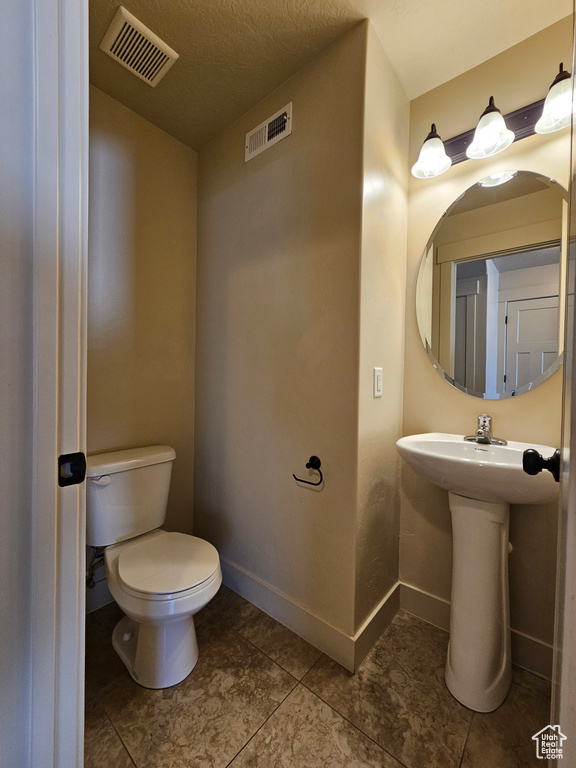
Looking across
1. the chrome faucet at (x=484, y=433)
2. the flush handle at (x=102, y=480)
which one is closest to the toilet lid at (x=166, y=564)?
the flush handle at (x=102, y=480)

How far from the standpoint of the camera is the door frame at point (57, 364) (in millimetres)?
506

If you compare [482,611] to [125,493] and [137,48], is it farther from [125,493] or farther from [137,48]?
[137,48]

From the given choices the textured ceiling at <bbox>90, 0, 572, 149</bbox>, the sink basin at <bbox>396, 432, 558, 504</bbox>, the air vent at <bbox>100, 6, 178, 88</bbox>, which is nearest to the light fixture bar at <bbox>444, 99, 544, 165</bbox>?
the textured ceiling at <bbox>90, 0, 572, 149</bbox>

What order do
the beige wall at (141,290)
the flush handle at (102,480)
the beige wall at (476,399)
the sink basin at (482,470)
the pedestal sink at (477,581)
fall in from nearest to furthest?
the sink basin at (482,470)
the pedestal sink at (477,581)
the beige wall at (476,399)
the flush handle at (102,480)
the beige wall at (141,290)

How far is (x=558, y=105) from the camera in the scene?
106cm

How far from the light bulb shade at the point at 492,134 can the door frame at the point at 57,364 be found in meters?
1.31

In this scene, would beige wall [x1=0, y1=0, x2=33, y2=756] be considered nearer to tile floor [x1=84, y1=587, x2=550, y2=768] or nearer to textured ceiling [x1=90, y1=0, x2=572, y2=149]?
tile floor [x1=84, y1=587, x2=550, y2=768]

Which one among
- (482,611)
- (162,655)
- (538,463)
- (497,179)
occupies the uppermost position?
(497,179)

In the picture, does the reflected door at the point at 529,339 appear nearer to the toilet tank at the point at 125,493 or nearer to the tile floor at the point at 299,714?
the tile floor at the point at 299,714

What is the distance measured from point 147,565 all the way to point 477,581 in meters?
1.23

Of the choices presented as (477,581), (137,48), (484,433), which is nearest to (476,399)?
(484,433)

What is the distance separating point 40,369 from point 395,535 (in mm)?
1576

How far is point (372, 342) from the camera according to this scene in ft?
4.15

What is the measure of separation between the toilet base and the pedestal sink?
39.2 inches
